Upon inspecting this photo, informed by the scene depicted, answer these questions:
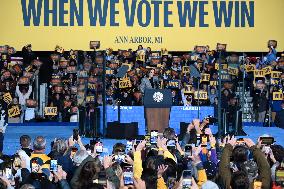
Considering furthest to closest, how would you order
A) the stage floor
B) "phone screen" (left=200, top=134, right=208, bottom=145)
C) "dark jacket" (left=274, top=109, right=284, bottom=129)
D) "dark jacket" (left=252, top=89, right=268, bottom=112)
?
"dark jacket" (left=252, top=89, right=268, bottom=112), "dark jacket" (left=274, top=109, right=284, bottom=129), the stage floor, "phone screen" (left=200, top=134, right=208, bottom=145)

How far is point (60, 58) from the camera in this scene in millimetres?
25406

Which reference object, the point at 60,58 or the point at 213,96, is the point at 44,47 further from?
the point at 213,96

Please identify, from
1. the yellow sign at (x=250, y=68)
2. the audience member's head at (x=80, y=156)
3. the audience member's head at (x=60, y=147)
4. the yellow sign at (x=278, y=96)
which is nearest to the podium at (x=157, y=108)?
the yellow sign at (x=278, y=96)

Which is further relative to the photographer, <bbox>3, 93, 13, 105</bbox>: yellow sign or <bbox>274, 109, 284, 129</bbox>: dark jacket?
<bbox>3, 93, 13, 105</bbox>: yellow sign

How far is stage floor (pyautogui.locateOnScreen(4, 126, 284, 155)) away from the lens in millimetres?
19062

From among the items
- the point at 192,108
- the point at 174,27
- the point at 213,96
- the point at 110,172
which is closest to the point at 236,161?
the point at 110,172

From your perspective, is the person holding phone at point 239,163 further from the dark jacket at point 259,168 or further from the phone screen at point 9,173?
the phone screen at point 9,173

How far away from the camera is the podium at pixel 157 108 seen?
1912cm

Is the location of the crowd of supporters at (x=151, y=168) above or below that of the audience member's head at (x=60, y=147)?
below

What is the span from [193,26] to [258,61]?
2943mm

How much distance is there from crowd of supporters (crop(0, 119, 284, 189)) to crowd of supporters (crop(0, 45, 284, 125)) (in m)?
8.43

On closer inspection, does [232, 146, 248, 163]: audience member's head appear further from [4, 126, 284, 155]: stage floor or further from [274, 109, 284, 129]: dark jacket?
[274, 109, 284, 129]: dark jacket

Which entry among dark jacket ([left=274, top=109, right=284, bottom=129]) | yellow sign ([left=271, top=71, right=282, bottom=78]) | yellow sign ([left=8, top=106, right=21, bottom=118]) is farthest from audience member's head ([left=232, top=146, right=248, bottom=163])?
yellow sign ([left=271, top=71, right=282, bottom=78])

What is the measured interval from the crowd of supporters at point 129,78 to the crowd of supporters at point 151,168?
8432 mm
